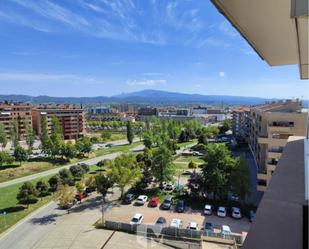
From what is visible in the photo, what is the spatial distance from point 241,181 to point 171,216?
3.46 metres

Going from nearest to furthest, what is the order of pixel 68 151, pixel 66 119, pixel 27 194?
pixel 27 194 → pixel 68 151 → pixel 66 119

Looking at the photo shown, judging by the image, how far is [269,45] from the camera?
185 cm

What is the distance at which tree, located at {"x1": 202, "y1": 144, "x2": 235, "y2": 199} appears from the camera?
12.0 meters

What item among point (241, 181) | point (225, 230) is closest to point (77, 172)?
point (241, 181)

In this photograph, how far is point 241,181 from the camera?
37.9ft

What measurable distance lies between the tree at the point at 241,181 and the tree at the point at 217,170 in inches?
11.2

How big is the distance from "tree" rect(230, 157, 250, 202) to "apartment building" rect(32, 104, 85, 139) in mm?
27160

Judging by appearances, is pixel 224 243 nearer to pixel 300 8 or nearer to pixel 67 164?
pixel 300 8

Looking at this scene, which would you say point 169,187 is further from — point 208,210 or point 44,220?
point 44,220

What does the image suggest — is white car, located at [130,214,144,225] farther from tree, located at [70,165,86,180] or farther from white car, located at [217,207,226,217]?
tree, located at [70,165,86,180]

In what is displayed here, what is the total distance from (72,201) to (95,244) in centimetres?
426

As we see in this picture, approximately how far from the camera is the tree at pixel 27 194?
12125 millimetres

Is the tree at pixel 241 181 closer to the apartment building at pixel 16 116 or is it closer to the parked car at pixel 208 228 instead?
the parked car at pixel 208 228

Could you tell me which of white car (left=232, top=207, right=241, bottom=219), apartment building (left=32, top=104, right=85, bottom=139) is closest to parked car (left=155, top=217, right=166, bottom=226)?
white car (left=232, top=207, right=241, bottom=219)
